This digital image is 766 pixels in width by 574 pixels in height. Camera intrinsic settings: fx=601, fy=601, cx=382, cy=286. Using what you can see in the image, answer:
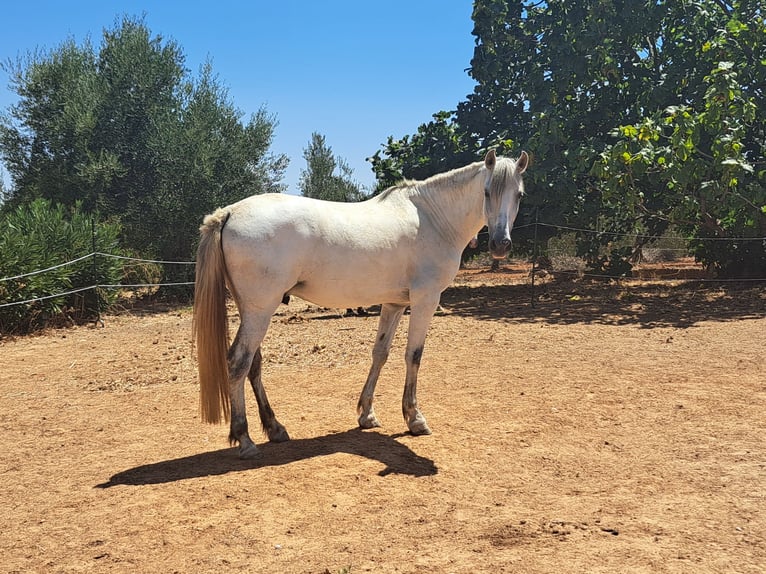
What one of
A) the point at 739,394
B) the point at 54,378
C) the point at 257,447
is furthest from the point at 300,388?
the point at 739,394

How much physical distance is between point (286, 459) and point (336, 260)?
1.50 meters

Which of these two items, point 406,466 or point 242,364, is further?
point 242,364

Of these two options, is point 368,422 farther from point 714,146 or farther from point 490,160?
point 714,146

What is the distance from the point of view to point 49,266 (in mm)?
11188

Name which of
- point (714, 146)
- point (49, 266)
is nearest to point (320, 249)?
point (49, 266)

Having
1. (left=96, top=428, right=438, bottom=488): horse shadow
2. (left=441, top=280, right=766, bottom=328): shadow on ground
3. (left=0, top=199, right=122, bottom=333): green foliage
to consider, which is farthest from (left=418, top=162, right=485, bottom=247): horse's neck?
(left=0, top=199, right=122, bottom=333): green foliage

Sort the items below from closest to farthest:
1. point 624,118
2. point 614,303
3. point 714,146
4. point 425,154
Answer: point 714,146 → point 614,303 → point 624,118 → point 425,154

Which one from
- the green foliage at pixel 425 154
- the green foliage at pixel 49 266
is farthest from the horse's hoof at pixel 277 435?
the green foliage at pixel 425 154

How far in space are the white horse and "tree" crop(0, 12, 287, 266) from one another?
38.6ft

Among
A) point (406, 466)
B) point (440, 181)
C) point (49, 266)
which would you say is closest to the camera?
point (406, 466)

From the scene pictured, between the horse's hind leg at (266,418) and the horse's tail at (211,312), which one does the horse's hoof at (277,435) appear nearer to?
the horse's hind leg at (266,418)

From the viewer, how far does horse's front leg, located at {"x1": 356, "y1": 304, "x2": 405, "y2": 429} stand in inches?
203

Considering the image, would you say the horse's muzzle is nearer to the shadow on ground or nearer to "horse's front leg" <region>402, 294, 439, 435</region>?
"horse's front leg" <region>402, 294, 439, 435</region>

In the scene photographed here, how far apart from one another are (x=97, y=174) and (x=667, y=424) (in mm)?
14951
